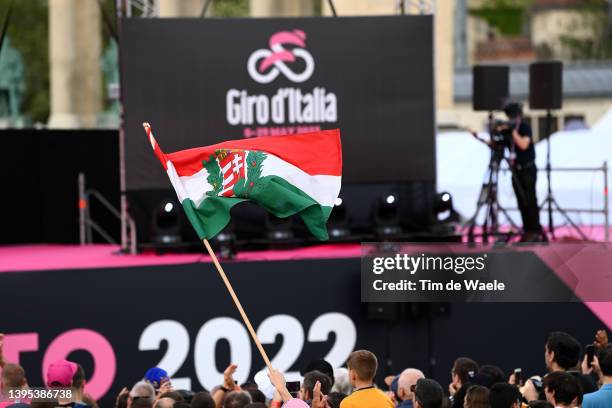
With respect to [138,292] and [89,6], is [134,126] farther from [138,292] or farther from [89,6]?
[89,6]

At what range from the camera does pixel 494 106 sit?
662 inches

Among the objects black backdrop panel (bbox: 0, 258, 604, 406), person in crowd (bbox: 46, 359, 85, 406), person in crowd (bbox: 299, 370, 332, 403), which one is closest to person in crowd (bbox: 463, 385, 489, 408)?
person in crowd (bbox: 299, 370, 332, 403)

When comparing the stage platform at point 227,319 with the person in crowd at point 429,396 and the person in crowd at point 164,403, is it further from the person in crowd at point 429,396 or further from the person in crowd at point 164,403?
the person in crowd at point 429,396

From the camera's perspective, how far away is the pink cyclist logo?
15.9 meters

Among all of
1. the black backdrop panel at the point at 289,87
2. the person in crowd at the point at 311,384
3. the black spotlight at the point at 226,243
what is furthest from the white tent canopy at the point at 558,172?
the person in crowd at the point at 311,384

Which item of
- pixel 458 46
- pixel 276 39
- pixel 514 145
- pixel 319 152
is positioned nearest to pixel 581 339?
pixel 514 145

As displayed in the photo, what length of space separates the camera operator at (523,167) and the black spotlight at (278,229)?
8.98ft

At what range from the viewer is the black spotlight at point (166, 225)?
1586cm

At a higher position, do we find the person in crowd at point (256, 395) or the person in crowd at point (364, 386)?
the person in crowd at point (364, 386)

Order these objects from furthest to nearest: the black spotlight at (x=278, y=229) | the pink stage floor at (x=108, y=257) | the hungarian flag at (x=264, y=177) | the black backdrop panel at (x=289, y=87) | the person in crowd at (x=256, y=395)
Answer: the black spotlight at (x=278, y=229) < the black backdrop panel at (x=289, y=87) < the pink stage floor at (x=108, y=257) < the person in crowd at (x=256, y=395) < the hungarian flag at (x=264, y=177)

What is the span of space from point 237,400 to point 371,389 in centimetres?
94

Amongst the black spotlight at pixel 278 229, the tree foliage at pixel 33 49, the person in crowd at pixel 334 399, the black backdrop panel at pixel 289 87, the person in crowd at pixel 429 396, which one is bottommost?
the person in crowd at pixel 334 399

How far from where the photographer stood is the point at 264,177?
927 cm

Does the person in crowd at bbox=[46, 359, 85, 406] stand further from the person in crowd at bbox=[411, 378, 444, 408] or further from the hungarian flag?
the person in crowd at bbox=[411, 378, 444, 408]
